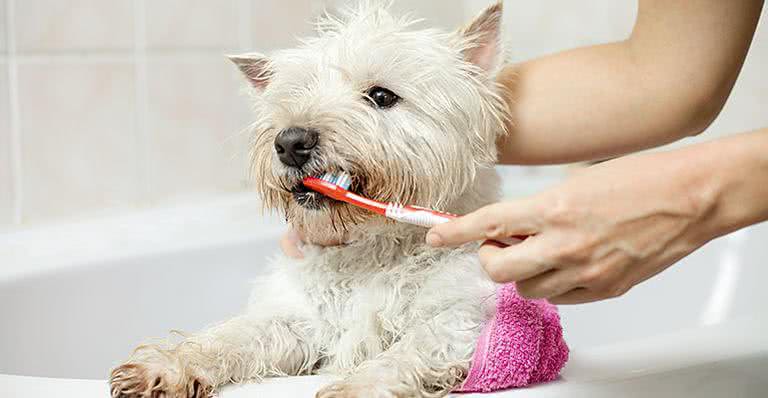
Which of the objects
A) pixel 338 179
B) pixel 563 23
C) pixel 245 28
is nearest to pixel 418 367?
pixel 338 179

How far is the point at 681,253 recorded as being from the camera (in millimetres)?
752

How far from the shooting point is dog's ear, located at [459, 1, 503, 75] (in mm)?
993

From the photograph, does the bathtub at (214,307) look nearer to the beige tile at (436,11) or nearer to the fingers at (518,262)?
the fingers at (518,262)

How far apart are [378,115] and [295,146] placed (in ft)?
0.34

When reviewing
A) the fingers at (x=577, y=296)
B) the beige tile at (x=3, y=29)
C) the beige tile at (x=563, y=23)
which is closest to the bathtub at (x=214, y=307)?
the fingers at (x=577, y=296)

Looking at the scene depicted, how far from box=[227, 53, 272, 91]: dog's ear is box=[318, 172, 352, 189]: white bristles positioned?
191mm

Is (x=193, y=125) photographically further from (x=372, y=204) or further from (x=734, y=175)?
(x=734, y=175)

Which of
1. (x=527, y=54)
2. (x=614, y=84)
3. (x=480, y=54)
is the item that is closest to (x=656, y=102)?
(x=614, y=84)

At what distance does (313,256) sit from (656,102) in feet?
1.33

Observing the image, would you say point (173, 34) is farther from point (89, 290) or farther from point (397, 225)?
point (397, 225)

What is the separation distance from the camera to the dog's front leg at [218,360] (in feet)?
2.73

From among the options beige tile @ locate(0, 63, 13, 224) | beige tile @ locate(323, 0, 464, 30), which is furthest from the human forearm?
beige tile @ locate(323, 0, 464, 30)

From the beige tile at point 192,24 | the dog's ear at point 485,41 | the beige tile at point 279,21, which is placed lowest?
the dog's ear at point 485,41

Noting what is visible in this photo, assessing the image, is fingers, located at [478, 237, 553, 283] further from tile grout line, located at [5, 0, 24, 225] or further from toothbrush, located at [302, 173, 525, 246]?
tile grout line, located at [5, 0, 24, 225]
